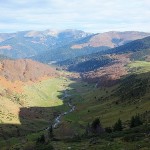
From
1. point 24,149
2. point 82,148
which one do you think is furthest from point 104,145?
point 24,149

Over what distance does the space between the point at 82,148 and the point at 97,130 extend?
55.0 meters

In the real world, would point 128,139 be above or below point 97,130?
above

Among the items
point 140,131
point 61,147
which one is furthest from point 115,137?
point 61,147

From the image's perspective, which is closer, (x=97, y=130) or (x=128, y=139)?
(x=128, y=139)

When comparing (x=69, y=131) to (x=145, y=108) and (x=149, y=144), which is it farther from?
(x=149, y=144)

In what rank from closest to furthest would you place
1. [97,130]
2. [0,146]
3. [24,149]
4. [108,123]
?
[24,149]
[97,130]
[0,146]
[108,123]

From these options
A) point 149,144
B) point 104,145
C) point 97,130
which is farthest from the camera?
point 97,130

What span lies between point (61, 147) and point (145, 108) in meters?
98.1

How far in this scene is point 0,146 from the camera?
175000mm

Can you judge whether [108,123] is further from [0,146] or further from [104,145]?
[104,145]

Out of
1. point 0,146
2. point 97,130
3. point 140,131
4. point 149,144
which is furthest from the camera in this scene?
point 0,146

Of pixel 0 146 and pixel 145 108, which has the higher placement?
pixel 145 108

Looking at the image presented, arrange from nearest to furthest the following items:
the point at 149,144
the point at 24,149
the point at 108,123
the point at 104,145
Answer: the point at 149,144 → the point at 104,145 → the point at 24,149 → the point at 108,123

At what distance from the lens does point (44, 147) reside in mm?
113875
